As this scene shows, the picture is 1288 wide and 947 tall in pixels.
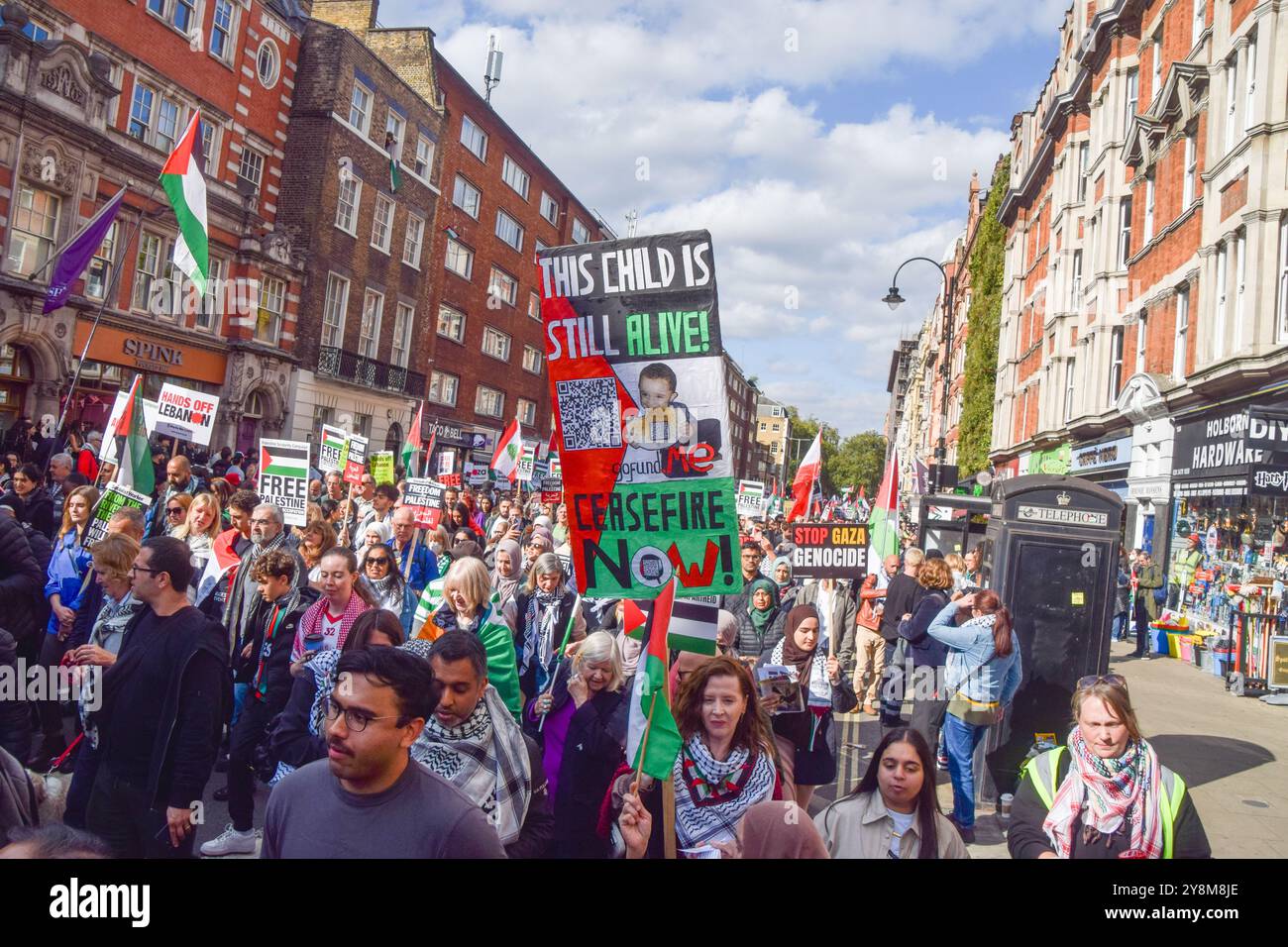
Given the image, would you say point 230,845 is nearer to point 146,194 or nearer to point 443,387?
point 146,194

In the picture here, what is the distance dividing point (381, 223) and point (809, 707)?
100 feet

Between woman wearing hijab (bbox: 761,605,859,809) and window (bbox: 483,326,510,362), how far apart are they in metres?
37.2

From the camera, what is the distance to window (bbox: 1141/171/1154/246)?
21328 millimetres

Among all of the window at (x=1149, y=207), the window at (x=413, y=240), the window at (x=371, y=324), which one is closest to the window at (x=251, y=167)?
the window at (x=371, y=324)

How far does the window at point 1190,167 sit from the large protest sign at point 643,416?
59.7 ft

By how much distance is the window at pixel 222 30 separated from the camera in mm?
23891

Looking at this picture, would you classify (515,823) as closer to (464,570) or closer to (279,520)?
(464,570)

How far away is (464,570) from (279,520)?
2.67 metres

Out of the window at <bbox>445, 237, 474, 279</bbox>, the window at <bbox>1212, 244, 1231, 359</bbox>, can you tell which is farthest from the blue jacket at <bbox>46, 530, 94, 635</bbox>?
the window at <bbox>445, 237, 474, 279</bbox>

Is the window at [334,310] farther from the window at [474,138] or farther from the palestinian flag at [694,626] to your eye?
the palestinian flag at [694,626]

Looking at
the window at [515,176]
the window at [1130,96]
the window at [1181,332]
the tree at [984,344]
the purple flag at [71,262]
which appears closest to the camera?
the purple flag at [71,262]

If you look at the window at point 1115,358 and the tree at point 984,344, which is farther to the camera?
the tree at point 984,344

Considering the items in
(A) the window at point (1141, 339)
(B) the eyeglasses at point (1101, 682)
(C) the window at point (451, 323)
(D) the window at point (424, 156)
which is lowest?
(B) the eyeglasses at point (1101, 682)
